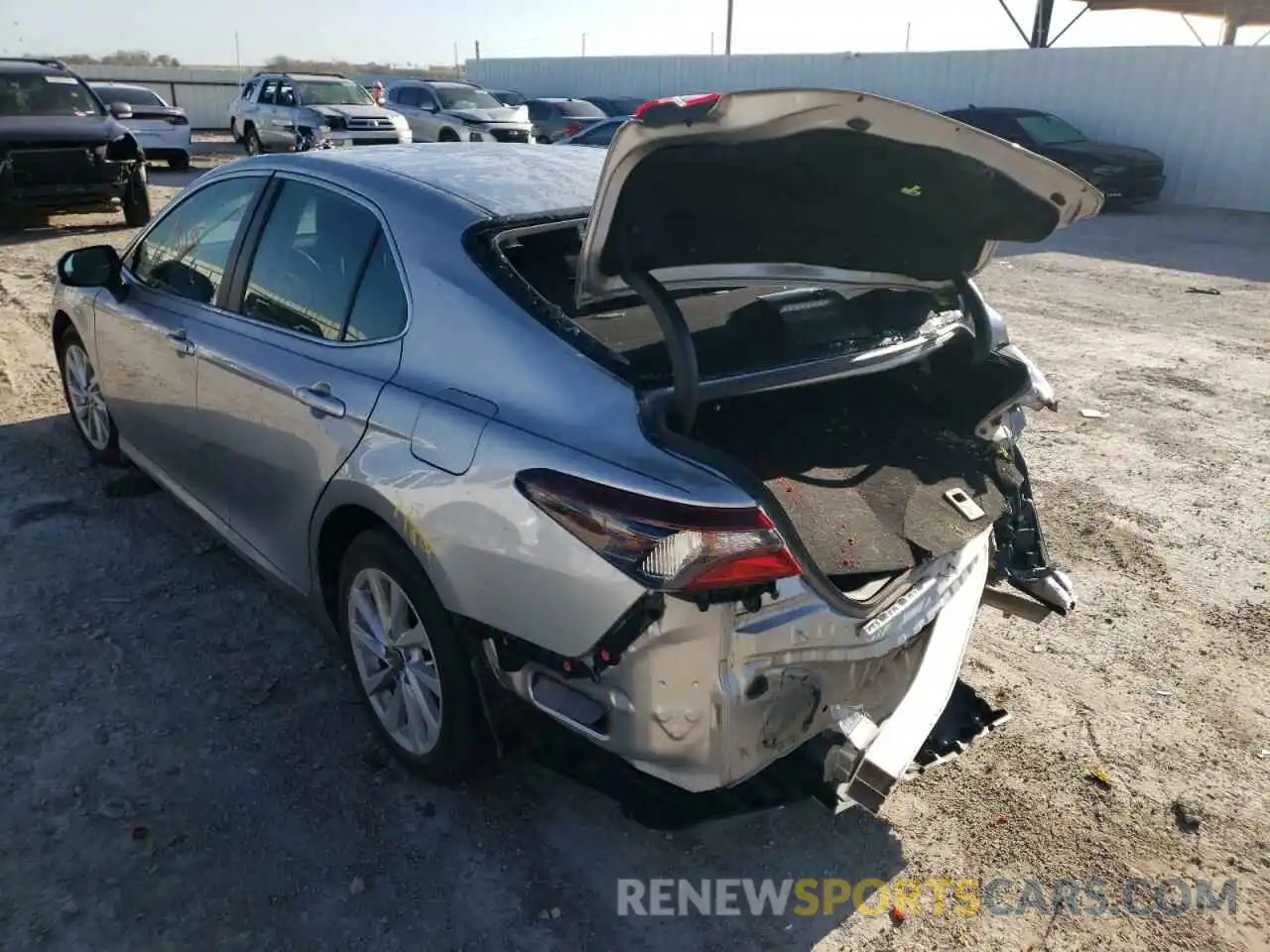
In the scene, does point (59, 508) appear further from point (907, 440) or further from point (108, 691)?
point (907, 440)

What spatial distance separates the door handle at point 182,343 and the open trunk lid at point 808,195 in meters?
1.89

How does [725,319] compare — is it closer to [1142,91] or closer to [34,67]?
[34,67]

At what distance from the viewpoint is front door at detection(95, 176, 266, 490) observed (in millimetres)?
3764

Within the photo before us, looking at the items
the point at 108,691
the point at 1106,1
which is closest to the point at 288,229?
the point at 108,691

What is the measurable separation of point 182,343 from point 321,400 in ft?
3.80

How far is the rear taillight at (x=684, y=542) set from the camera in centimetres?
216

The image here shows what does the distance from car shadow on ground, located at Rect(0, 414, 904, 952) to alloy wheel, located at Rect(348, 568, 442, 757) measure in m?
0.18

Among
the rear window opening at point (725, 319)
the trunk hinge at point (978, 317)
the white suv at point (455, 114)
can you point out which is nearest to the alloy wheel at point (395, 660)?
the rear window opening at point (725, 319)

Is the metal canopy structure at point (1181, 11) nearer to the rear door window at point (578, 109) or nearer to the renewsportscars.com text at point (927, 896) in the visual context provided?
the rear door window at point (578, 109)

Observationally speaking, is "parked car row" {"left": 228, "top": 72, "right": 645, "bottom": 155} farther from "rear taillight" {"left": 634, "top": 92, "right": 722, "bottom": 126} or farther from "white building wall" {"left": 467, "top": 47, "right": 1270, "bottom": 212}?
"rear taillight" {"left": 634, "top": 92, "right": 722, "bottom": 126}

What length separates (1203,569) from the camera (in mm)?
4445

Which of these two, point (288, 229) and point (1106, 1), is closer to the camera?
point (288, 229)

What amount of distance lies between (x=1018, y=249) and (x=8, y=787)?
13.5 m

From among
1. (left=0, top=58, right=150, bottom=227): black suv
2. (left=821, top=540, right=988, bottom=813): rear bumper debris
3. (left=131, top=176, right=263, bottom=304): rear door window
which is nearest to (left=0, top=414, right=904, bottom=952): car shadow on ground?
(left=821, top=540, right=988, bottom=813): rear bumper debris
